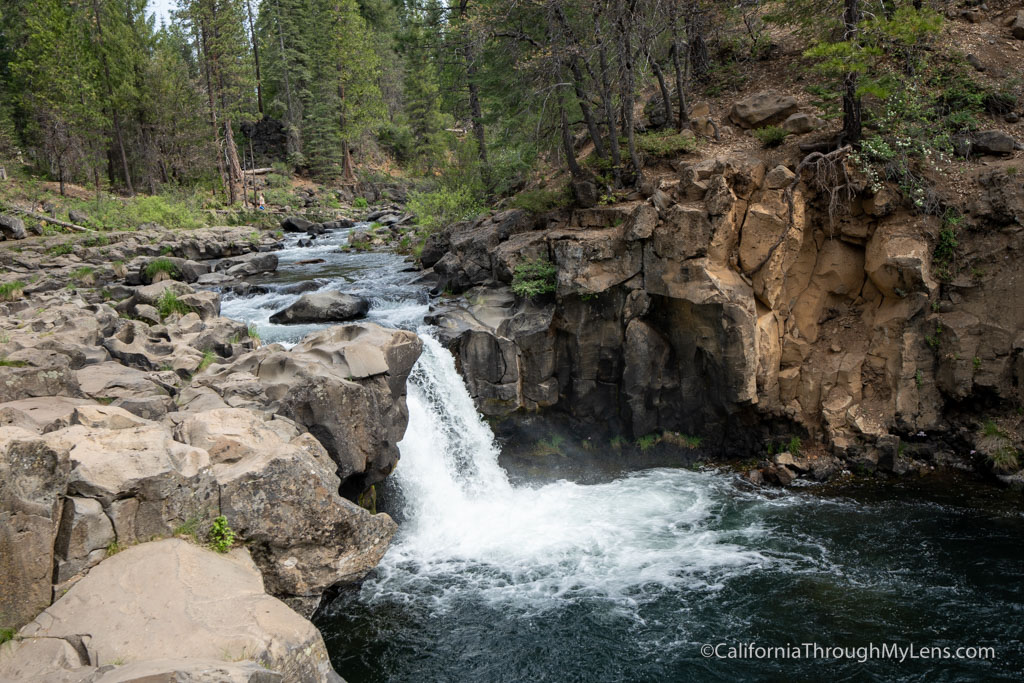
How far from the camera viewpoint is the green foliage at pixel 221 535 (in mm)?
6836

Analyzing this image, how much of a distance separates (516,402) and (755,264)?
545 centimetres

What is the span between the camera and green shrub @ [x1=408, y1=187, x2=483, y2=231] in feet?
66.7

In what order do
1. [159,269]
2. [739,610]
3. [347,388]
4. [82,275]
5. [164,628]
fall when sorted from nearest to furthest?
[164,628] → [739,610] → [347,388] → [82,275] → [159,269]

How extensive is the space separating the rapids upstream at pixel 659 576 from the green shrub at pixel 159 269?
1175 centimetres

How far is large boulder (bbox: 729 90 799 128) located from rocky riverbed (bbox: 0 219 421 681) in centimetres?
981

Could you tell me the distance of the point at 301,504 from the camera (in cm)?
743

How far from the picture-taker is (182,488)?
267 inches

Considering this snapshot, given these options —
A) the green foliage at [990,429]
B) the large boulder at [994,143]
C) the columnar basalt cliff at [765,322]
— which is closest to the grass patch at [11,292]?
the columnar basalt cliff at [765,322]

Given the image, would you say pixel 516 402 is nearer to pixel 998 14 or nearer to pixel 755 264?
pixel 755 264

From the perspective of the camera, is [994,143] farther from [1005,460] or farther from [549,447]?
[549,447]

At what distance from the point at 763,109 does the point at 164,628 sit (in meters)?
15.4

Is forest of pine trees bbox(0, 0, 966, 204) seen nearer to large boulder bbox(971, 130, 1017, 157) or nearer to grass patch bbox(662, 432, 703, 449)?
large boulder bbox(971, 130, 1017, 157)

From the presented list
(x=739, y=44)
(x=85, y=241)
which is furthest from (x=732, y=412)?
(x=85, y=241)

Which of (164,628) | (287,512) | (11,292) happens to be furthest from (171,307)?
(164,628)
